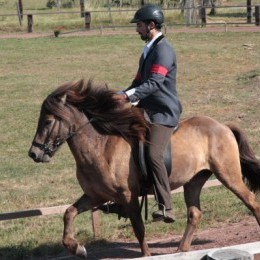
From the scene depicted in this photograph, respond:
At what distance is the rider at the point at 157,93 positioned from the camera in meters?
7.56

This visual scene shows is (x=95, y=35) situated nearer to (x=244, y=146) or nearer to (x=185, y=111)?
(x=185, y=111)

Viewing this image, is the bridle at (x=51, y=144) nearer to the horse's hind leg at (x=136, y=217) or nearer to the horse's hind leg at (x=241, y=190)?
the horse's hind leg at (x=136, y=217)

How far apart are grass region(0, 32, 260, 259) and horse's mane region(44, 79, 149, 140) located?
81.4 inches

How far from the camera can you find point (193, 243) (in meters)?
8.89

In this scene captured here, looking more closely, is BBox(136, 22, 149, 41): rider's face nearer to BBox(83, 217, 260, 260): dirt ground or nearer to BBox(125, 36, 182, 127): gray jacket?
BBox(125, 36, 182, 127): gray jacket

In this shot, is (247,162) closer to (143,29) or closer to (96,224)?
(96,224)

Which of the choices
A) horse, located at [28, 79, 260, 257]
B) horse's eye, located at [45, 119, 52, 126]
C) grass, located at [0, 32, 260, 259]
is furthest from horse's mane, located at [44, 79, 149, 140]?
grass, located at [0, 32, 260, 259]

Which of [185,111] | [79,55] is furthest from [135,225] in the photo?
[79,55]

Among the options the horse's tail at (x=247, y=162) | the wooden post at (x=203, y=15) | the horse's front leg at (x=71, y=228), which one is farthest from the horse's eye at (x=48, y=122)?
the wooden post at (x=203, y=15)

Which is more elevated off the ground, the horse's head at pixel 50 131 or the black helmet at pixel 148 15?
the black helmet at pixel 148 15

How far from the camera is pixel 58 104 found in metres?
7.48

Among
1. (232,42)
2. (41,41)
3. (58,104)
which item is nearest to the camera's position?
(58,104)

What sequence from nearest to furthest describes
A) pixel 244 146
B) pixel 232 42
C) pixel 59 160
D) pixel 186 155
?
1. pixel 186 155
2. pixel 244 146
3. pixel 59 160
4. pixel 232 42

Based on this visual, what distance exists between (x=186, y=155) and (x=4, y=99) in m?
16.5
